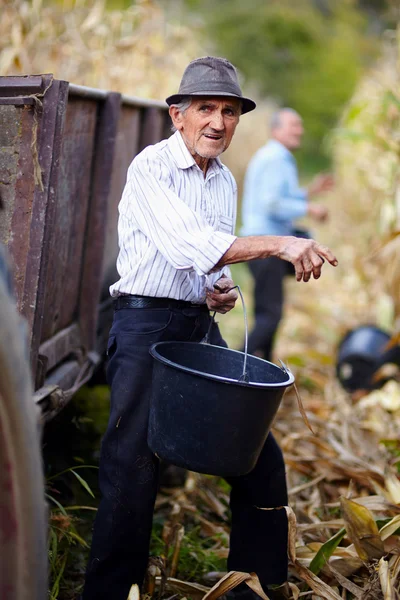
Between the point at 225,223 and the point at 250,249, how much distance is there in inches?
16.7

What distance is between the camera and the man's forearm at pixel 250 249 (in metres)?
2.71

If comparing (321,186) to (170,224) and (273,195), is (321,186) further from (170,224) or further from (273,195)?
(170,224)

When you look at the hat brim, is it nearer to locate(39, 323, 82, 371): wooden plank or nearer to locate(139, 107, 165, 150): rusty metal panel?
locate(39, 323, 82, 371): wooden plank

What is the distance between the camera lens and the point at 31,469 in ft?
6.39

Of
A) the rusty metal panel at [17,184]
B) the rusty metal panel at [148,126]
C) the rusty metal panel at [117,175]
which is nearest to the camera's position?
the rusty metal panel at [17,184]

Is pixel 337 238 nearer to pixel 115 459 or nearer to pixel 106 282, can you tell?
pixel 106 282

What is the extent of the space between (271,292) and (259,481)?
364 cm

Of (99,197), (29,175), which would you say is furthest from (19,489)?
(99,197)

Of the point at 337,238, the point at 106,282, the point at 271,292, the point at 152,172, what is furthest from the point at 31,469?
the point at 337,238

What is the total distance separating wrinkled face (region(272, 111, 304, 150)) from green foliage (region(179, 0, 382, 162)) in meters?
23.7

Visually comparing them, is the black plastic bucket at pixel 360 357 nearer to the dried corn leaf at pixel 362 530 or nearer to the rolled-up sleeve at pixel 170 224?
the dried corn leaf at pixel 362 530

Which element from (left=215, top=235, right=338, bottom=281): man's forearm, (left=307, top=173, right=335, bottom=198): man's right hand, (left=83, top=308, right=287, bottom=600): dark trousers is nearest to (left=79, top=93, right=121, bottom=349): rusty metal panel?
(left=83, top=308, right=287, bottom=600): dark trousers

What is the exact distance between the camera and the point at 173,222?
2.75 metres

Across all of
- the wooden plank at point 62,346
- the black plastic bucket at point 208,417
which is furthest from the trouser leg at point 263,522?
the wooden plank at point 62,346
